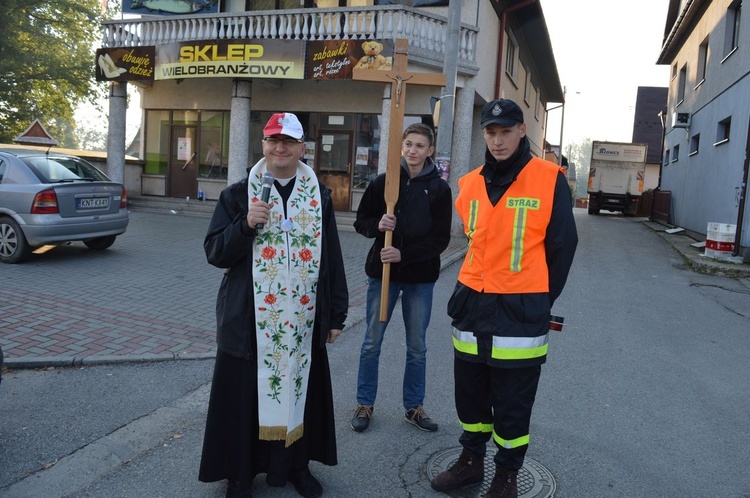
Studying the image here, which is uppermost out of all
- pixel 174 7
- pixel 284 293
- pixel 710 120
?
pixel 174 7

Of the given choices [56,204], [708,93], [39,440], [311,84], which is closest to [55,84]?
[311,84]

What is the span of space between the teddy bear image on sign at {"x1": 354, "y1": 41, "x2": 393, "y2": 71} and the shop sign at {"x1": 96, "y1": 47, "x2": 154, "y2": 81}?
6.28 meters

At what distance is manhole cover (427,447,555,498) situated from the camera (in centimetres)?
326

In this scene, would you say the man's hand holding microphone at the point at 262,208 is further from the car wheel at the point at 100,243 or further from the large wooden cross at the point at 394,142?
the car wheel at the point at 100,243

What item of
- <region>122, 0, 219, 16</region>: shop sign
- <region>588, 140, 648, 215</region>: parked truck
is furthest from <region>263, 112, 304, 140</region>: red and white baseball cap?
<region>588, 140, 648, 215</region>: parked truck

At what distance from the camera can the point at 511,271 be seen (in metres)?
2.98

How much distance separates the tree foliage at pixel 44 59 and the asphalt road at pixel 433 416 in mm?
25437

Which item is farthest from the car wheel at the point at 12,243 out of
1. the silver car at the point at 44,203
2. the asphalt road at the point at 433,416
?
the asphalt road at the point at 433,416

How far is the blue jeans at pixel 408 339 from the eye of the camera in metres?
4.04

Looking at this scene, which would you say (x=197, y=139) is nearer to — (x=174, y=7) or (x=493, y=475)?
(x=174, y=7)

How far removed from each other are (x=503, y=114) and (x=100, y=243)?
357 inches

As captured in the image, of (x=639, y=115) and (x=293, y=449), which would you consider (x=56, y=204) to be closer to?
(x=293, y=449)

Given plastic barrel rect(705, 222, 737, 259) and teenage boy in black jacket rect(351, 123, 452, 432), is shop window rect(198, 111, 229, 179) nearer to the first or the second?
plastic barrel rect(705, 222, 737, 259)

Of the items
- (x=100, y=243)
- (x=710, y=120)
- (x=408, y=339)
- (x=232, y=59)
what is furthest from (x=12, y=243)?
(x=710, y=120)
